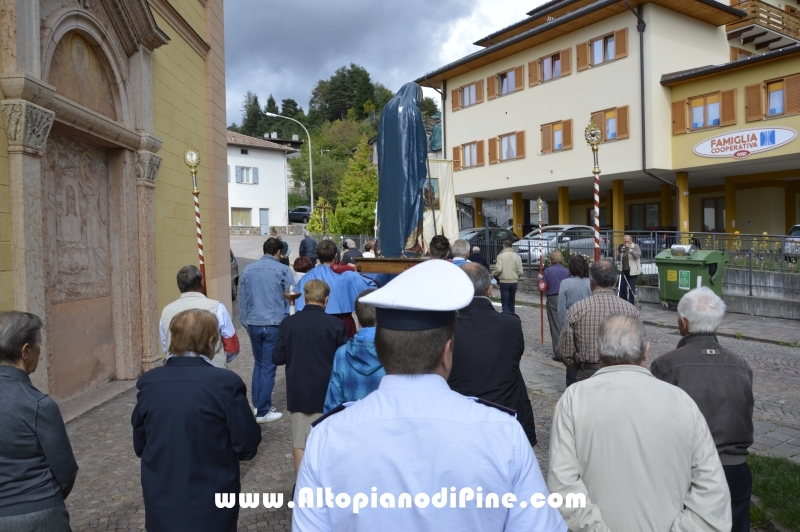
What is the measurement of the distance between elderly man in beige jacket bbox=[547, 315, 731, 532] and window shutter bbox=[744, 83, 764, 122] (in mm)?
22642

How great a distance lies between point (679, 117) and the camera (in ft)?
78.2

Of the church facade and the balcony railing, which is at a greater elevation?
the balcony railing

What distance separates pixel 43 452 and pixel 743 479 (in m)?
3.35

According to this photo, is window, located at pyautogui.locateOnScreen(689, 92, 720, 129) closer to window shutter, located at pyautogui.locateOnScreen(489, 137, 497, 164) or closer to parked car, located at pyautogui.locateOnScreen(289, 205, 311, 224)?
window shutter, located at pyautogui.locateOnScreen(489, 137, 497, 164)

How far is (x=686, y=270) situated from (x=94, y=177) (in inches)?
491

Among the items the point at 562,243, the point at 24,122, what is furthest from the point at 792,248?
the point at 24,122

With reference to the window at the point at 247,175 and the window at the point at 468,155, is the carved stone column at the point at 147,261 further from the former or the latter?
the window at the point at 247,175

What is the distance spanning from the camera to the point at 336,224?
130ft

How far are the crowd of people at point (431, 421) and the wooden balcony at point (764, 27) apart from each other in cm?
2620

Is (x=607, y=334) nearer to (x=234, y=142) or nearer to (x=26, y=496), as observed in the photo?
(x=26, y=496)

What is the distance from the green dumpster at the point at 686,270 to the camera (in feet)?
48.0

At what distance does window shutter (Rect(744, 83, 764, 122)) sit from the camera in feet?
70.8

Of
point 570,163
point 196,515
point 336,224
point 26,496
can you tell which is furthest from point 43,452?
point 336,224

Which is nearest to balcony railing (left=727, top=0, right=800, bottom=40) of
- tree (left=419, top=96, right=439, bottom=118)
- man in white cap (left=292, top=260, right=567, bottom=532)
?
man in white cap (left=292, top=260, right=567, bottom=532)
